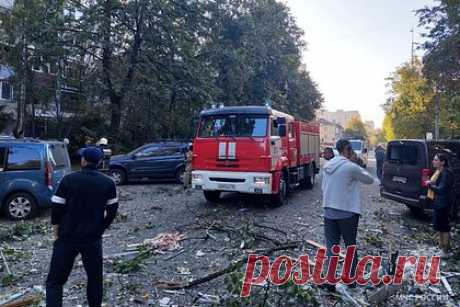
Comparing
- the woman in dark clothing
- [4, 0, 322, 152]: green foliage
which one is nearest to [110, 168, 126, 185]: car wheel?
[4, 0, 322, 152]: green foliage

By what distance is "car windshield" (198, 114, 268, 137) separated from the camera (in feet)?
31.8

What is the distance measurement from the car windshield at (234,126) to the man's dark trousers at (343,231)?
4785 millimetres

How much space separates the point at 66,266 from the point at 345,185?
10.8ft

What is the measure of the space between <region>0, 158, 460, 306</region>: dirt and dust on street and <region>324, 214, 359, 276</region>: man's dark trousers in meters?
0.59

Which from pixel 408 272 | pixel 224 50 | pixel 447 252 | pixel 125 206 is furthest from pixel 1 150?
pixel 224 50

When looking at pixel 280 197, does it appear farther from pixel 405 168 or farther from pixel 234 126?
pixel 405 168

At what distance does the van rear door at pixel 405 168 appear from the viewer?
8906mm

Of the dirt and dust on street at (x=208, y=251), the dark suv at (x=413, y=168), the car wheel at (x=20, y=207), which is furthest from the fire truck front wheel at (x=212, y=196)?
the dark suv at (x=413, y=168)

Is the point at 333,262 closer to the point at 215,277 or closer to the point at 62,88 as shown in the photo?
the point at 215,277

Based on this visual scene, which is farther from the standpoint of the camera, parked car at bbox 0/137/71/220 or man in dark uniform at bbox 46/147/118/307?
parked car at bbox 0/137/71/220

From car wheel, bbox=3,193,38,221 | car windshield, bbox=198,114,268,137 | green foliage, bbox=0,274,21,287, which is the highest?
car windshield, bbox=198,114,268,137

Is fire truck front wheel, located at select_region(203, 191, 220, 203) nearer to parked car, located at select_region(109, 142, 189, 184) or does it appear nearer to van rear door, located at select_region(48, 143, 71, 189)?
van rear door, located at select_region(48, 143, 71, 189)

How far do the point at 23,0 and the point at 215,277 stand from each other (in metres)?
19.7

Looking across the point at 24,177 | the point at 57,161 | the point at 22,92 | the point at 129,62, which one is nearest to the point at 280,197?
the point at 57,161
